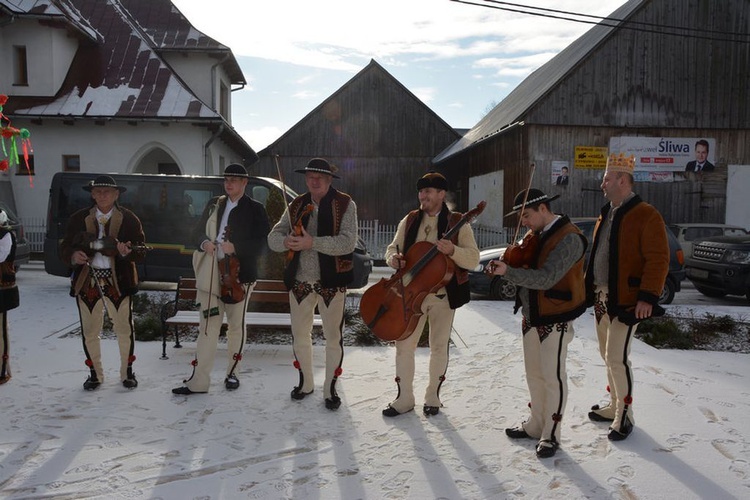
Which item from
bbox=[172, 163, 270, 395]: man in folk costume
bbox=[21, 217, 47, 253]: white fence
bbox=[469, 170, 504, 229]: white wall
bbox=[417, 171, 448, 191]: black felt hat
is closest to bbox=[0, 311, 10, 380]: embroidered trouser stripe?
bbox=[172, 163, 270, 395]: man in folk costume

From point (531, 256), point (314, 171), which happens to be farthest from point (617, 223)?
point (314, 171)

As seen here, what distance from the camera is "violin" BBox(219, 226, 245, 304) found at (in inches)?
192

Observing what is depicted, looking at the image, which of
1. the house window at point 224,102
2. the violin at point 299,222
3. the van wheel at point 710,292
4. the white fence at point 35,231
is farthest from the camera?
the house window at point 224,102

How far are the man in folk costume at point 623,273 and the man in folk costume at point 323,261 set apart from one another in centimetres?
194

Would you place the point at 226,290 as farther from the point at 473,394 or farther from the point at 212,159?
the point at 212,159

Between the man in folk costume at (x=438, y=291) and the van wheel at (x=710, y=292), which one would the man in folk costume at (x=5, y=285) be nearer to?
the man in folk costume at (x=438, y=291)

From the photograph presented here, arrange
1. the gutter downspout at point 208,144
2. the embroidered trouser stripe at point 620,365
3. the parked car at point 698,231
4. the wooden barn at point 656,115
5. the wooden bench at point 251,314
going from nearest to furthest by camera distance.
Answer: the embroidered trouser stripe at point 620,365 → the wooden bench at point 251,314 → the parked car at point 698,231 → the gutter downspout at point 208,144 → the wooden barn at point 656,115

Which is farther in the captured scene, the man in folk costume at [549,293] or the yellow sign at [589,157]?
the yellow sign at [589,157]

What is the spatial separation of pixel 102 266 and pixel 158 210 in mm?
5833

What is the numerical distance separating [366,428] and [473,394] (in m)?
1.29

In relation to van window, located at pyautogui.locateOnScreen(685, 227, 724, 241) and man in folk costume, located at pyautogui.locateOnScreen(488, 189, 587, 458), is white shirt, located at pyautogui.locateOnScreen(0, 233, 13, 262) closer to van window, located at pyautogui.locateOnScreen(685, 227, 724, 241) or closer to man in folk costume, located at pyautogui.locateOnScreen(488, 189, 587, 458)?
man in folk costume, located at pyautogui.locateOnScreen(488, 189, 587, 458)

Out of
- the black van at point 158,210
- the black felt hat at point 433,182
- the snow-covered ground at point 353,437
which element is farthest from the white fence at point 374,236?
the black felt hat at point 433,182

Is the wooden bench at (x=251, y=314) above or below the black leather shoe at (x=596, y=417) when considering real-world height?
above

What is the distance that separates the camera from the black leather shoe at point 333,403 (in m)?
4.62
